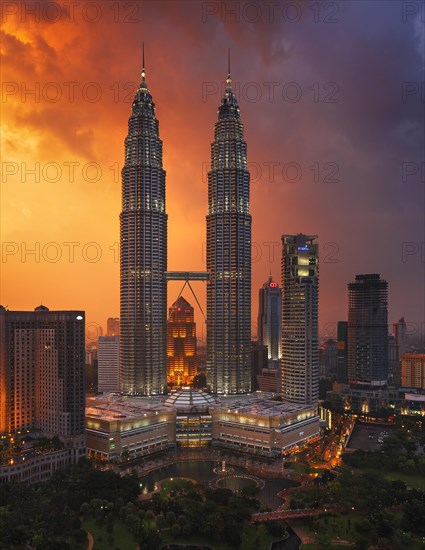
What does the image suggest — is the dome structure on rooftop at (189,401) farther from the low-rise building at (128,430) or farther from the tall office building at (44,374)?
the tall office building at (44,374)

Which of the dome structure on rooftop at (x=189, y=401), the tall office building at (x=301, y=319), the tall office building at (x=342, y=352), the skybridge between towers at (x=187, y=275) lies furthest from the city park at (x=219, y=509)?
the tall office building at (x=342, y=352)

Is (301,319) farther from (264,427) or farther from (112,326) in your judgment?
(112,326)

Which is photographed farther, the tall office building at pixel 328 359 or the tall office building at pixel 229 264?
the tall office building at pixel 328 359

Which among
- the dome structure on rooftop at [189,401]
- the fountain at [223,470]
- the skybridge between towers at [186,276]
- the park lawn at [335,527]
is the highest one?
the skybridge between towers at [186,276]

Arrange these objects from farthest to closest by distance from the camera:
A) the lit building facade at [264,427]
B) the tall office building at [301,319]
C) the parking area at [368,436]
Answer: the tall office building at [301,319], the parking area at [368,436], the lit building facade at [264,427]

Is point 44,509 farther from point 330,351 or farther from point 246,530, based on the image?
point 330,351

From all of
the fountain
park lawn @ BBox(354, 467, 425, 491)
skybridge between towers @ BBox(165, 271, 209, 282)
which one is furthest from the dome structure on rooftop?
park lawn @ BBox(354, 467, 425, 491)
